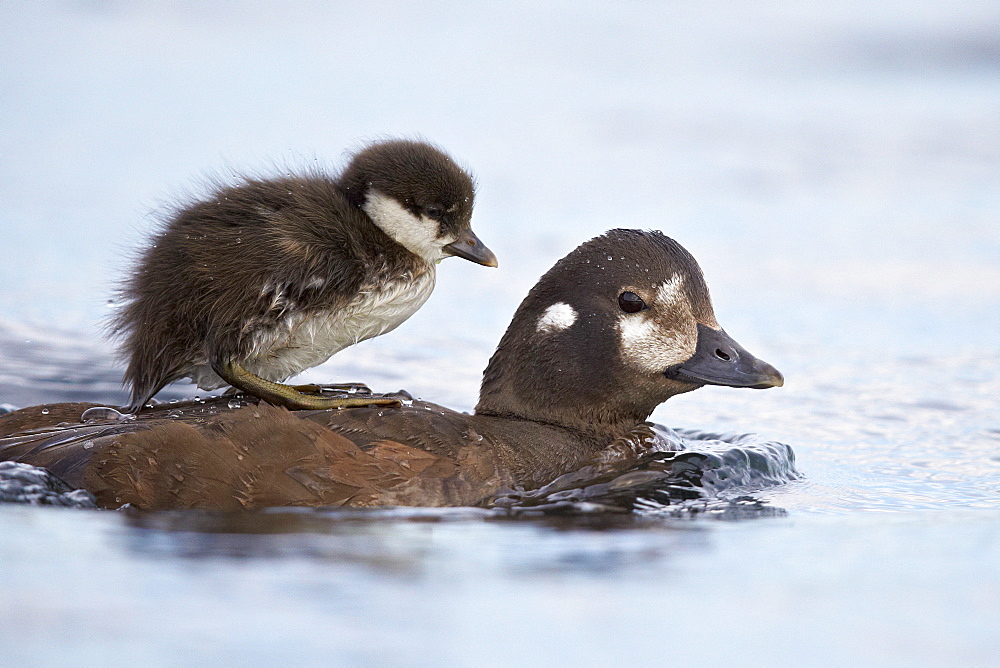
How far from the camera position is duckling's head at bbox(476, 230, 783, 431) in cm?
559

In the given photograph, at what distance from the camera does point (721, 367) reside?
5578 mm

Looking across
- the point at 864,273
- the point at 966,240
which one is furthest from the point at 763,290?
the point at 966,240

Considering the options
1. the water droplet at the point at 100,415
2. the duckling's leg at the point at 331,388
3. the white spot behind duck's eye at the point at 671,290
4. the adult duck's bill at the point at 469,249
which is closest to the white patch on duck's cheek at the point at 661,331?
the white spot behind duck's eye at the point at 671,290

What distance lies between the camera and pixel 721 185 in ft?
34.4

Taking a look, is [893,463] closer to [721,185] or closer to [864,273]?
[864,273]

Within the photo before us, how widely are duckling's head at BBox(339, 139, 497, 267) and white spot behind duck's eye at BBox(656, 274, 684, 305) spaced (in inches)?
27.8

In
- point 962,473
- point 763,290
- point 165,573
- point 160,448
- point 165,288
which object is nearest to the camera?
point 165,573

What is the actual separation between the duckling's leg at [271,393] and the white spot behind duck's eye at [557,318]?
713 millimetres

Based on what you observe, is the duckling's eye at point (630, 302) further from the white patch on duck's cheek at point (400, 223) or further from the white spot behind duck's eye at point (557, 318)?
the white patch on duck's cheek at point (400, 223)

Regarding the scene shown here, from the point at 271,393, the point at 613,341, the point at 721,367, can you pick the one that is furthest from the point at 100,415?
the point at 721,367

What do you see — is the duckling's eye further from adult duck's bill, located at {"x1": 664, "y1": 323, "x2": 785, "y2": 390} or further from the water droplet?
the water droplet

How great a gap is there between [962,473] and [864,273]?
3477mm

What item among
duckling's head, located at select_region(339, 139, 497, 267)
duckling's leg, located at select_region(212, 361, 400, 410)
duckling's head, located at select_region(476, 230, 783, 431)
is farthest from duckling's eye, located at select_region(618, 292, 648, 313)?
duckling's leg, located at select_region(212, 361, 400, 410)

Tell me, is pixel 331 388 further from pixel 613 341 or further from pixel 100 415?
pixel 613 341
